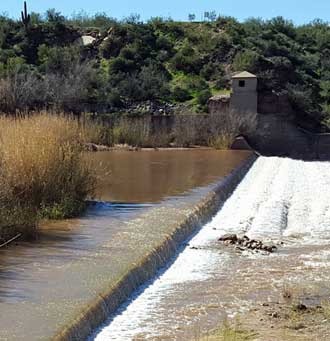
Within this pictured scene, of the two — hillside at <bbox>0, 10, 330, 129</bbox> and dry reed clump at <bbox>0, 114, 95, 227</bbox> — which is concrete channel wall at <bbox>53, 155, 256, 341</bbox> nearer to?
dry reed clump at <bbox>0, 114, 95, 227</bbox>

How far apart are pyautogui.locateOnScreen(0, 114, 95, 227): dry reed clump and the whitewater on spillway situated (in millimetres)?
2362

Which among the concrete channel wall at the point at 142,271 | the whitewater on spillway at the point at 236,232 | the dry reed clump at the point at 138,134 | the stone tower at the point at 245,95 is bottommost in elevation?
the whitewater on spillway at the point at 236,232

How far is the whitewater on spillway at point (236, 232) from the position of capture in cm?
771

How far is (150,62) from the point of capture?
44.8 metres

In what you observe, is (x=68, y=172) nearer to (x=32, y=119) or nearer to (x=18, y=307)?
(x=32, y=119)

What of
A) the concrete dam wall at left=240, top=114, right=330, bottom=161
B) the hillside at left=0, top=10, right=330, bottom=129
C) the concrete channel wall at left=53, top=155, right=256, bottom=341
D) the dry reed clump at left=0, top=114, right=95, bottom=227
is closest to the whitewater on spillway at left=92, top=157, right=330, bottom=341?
the concrete channel wall at left=53, top=155, right=256, bottom=341

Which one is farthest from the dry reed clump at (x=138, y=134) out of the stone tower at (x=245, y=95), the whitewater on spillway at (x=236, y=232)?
the whitewater on spillway at (x=236, y=232)

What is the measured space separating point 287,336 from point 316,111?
113 ft

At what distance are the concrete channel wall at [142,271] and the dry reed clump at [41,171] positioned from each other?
5.53 ft

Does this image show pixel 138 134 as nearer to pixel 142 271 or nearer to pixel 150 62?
pixel 150 62

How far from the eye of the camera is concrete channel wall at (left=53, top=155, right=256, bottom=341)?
6.91 meters

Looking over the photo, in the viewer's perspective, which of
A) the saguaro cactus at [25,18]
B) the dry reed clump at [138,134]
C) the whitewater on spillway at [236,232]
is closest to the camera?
the whitewater on spillway at [236,232]

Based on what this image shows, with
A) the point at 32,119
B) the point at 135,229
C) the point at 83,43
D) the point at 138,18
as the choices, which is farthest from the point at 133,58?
the point at 135,229

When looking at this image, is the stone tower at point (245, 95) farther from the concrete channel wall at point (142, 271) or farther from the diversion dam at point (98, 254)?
the concrete channel wall at point (142, 271)
